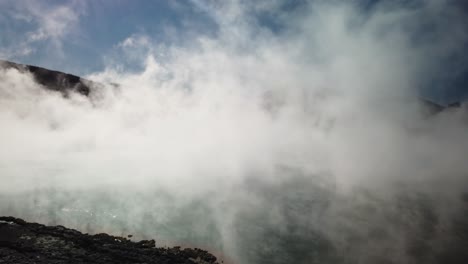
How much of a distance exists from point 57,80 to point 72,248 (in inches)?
1845

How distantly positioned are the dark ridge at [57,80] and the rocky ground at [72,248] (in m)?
39.9

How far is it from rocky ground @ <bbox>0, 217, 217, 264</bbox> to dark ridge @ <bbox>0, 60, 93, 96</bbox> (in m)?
39.9

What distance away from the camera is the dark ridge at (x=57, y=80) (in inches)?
2031

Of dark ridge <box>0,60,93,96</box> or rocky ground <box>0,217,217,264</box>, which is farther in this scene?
dark ridge <box>0,60,93,96</box>

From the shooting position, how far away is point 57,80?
53.4 metres

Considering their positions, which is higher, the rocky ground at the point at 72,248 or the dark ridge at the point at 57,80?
the dark ridge at the point at 57,80

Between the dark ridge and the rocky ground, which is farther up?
the dark ridge

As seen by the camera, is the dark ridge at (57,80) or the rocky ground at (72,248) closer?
the rocky ground at (72,248)

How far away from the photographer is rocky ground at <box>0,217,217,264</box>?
12.4 meters

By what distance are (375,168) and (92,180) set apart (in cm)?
2998

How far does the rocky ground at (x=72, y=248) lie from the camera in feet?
40.6

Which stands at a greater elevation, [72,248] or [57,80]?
[57,80]

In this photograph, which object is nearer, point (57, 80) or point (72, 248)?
point (72, 248)

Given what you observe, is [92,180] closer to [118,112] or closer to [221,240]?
[221,240]
